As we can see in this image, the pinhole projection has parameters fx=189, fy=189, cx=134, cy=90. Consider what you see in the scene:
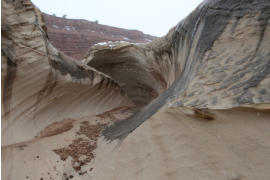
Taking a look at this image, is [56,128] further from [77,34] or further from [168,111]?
[77,34]

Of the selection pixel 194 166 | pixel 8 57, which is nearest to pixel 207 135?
pixel 194 166

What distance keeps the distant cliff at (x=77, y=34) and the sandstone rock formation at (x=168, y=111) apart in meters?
9.15

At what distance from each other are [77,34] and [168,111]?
13.0 m

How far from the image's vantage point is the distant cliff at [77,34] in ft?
39.9

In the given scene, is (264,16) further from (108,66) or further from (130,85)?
(130,85)

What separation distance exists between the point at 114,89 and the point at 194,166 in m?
3.48

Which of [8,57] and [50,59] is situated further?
[50,59]

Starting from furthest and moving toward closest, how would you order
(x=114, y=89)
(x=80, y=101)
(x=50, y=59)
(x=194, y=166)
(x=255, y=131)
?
1. (x=114, y=89)
2. (x=80, y=101)
3. (x=50, y=59)
4. (x=194, y=166)
5. (x=255, y=131)

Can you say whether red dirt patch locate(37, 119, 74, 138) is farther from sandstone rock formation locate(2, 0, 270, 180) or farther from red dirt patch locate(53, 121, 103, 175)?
red dirt patch locate(53, 121, 103, 175)

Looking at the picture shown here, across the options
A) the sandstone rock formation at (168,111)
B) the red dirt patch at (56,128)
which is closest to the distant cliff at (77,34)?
the red dirt patch at (56,128)

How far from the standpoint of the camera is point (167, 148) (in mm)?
1495

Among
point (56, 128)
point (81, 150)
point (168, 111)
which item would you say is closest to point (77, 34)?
point (56, 128)

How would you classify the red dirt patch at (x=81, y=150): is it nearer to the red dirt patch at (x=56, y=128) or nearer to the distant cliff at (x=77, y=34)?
the red dirt patch at (x=56, y=128)

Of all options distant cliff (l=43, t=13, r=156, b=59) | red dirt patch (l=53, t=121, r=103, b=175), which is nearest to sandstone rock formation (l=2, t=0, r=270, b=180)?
red dirt patch (l=53, t=121, r=103, b=175)
